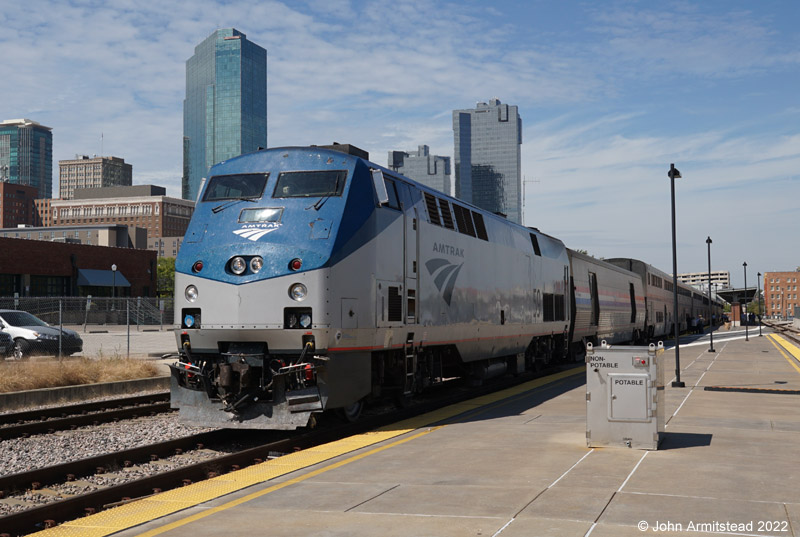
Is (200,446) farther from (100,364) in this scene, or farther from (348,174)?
(100,364)

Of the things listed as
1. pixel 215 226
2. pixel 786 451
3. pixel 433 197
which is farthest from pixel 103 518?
pixel 433 197

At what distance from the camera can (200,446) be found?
11.6m

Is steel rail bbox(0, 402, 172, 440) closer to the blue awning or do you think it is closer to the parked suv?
the parked suv

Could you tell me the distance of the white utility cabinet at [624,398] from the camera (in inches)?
402

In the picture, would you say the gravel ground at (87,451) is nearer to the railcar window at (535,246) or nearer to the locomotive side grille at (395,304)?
the locomotive side grille at (395,304)

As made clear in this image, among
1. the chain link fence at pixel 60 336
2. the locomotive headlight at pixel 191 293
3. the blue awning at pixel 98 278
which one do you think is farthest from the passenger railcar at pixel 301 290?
the blue awning at pixel 98 278

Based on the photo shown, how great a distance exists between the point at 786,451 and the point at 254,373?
23.2 ft

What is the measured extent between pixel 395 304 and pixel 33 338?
51.2ft

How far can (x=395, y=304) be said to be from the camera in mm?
13312

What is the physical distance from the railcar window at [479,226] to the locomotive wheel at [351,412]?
20.1 ft

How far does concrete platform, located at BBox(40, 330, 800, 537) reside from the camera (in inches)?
254

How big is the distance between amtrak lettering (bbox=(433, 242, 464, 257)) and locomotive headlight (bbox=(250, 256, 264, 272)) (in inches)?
178

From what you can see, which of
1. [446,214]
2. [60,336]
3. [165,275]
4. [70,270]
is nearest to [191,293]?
[446,214]

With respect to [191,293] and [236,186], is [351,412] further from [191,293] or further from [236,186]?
[236,186]
